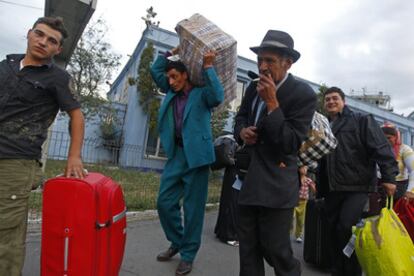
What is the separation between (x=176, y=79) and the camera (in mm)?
3574

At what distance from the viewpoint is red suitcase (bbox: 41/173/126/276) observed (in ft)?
7.50

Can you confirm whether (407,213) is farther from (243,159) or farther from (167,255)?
(167,255)

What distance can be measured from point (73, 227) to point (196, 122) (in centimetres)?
154

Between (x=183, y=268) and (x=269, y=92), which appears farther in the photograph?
(x=183, y=268)

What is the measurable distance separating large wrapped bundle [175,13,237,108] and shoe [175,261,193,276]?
1712mm

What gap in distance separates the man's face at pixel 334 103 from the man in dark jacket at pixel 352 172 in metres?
0.12

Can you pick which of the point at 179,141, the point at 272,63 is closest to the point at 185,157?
the point at 179,141

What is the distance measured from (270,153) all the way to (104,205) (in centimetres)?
117

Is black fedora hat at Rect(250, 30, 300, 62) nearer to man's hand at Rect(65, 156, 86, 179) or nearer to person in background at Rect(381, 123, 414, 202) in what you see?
man's hand at Rect(65, 156, 86, 179)

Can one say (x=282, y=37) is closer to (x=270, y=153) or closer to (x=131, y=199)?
(x=270, y=153)

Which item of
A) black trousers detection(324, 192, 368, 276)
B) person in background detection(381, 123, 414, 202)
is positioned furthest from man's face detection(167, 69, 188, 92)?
person in background detection(381, 123, 414, 202)

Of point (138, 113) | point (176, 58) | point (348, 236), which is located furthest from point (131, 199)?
point (138, 113)

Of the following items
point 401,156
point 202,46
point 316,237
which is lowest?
point 316,237

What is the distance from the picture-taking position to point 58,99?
252cm
